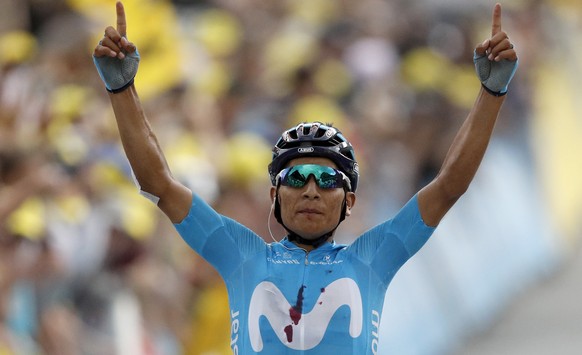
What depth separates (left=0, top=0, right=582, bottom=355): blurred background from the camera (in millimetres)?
9484

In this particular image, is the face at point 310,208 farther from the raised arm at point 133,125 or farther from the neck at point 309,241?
the raised arm at point 133,125

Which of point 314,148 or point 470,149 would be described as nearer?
point 470,149

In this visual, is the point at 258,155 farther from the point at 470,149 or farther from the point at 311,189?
the point at 470,149

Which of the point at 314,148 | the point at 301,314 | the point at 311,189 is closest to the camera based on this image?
the point at 301,314

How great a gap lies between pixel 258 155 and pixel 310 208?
17.1 feet

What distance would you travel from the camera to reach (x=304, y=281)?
6336 mm

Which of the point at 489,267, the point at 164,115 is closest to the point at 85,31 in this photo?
the point at 164,115

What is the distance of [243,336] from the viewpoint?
6.31 m

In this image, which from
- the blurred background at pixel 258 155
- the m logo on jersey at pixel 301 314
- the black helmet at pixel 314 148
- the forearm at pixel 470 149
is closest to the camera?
the m logo on jersey at pixel 301 314

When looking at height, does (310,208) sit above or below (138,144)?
below

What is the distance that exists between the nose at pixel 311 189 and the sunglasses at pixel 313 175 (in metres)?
0.01

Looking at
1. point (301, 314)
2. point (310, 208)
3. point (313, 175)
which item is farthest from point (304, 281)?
point (313, 175)

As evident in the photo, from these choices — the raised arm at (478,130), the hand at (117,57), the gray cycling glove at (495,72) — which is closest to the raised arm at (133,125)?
the hand at (117,57)

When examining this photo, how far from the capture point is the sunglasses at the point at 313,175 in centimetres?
642
